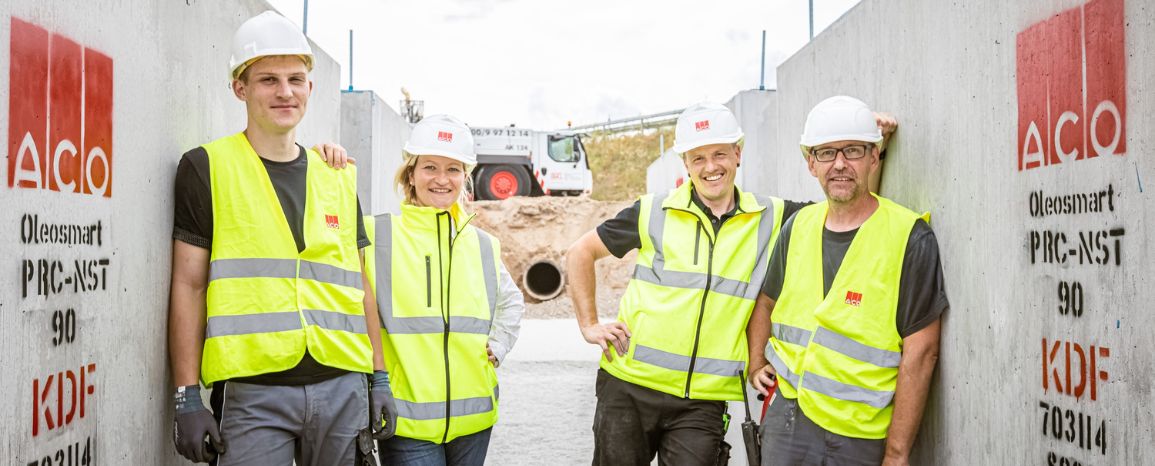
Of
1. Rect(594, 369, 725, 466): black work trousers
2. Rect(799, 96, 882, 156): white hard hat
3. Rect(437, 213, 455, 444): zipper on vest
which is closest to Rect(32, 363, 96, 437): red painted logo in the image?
Rect(437, 213, 455, 444): zipper on vest

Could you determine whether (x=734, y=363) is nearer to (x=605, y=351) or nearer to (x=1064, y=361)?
(x=605, y=351)

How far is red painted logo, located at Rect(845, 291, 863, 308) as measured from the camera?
2914mm

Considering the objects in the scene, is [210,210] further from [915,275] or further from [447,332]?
[915,275]

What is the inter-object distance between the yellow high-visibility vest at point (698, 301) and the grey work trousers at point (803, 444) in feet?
0.90

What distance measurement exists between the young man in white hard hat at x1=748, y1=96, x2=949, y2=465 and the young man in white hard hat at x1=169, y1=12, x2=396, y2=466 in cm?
158

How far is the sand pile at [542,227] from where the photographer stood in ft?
61.0

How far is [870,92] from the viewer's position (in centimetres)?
385

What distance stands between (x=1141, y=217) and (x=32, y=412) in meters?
2.82

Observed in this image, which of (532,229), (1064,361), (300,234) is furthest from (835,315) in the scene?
(532,229)

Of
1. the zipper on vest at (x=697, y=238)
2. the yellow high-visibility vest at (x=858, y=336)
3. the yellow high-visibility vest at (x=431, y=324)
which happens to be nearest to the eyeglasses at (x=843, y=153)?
the yellow high-visibility vest at (x=858, y=336)

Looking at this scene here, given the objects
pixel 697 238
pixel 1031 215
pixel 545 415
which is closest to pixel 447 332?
pixel 697 238

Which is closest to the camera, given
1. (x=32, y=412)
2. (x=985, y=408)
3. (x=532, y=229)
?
(x=32, y=412)

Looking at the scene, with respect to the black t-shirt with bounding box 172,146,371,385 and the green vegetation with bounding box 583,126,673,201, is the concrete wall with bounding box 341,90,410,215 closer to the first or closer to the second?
the black t-shirt with bounding box 172,146,371,385

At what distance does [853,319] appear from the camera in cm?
292
